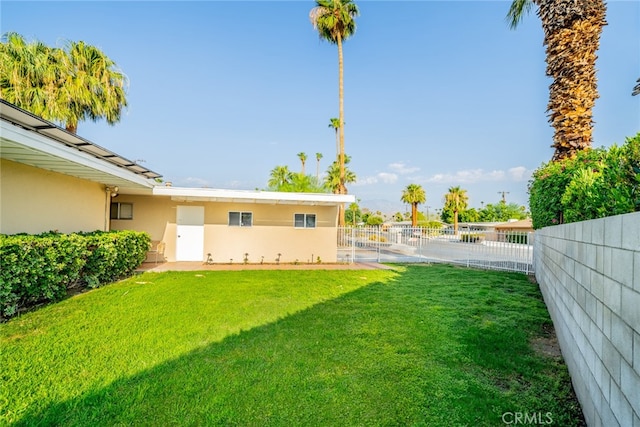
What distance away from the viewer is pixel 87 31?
502 inches

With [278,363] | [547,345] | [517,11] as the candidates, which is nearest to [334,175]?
[517,11]

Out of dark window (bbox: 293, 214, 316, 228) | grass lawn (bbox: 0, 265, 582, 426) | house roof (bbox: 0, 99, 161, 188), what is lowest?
grass lawn (bbox: 0, 265, 582, 426)

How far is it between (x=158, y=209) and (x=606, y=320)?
13160 mm

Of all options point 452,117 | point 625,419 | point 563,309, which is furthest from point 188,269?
point 452,117

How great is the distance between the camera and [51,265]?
545 centimetres

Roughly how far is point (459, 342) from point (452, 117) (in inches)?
810

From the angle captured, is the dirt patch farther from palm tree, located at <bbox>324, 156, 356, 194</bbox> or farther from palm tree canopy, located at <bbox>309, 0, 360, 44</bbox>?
palm tree, located at <bbox>324, 156, 356, 194</bbox>

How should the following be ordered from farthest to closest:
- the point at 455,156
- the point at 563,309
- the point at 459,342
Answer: the point at 455,156 → the point at 459,342 → the point at 563,309

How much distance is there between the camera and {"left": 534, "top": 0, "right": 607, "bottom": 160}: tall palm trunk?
8125 mm

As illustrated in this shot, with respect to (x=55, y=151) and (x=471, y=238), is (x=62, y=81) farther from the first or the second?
(x=471, y=238)

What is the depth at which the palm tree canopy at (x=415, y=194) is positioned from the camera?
3966 cm

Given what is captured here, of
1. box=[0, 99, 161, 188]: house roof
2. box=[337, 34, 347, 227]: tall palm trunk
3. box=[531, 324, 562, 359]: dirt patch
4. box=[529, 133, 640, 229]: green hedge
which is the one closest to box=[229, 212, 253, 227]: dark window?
box=[0, 99, 161, 188]: house roof

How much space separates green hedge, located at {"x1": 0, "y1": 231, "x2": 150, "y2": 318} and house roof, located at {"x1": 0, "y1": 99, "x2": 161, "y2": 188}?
1.42 meters

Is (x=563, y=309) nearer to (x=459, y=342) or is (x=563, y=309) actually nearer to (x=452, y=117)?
(x=459, y=342)
